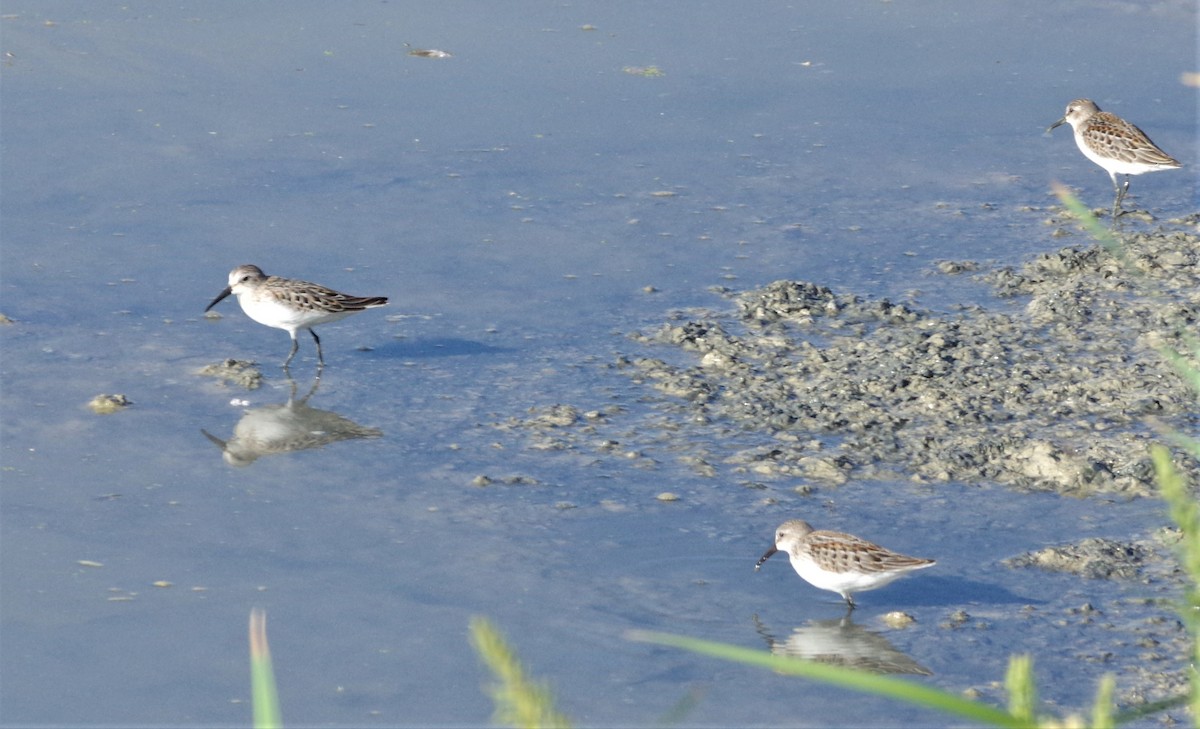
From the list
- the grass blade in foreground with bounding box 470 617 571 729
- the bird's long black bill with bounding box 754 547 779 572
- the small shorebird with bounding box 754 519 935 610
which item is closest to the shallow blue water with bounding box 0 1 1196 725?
the bird's long black bill with bounding box 754 547 779 572

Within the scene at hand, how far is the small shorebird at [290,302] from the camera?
9.62 meters

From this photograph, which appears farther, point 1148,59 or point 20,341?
point 1148,59

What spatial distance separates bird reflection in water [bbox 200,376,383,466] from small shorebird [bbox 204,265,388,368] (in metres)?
0.61

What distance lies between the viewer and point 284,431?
352 inches

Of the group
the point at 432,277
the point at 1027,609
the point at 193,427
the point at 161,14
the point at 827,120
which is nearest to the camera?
the point at 1027,609

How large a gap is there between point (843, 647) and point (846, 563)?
0.37 m

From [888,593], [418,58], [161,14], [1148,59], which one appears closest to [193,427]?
[888,593]

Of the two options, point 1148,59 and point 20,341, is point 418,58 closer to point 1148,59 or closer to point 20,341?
point 20,341

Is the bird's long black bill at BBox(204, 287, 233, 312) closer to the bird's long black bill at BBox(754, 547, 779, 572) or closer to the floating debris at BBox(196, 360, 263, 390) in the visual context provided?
the floating debris at BBox(196, 360, 263, 390)

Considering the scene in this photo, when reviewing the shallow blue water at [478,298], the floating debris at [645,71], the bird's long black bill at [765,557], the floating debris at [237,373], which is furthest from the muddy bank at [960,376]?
the floating debris at [645,71]

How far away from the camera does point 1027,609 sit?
7.19m

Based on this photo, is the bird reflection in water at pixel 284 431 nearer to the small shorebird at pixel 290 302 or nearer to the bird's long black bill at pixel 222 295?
the small shorebird at pixel 290 302

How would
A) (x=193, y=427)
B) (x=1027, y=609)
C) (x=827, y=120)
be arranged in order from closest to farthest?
(x=1027, y=609)
(x=193, y=427)
(x=827, y=120)

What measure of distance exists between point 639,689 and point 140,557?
8.30 ft
